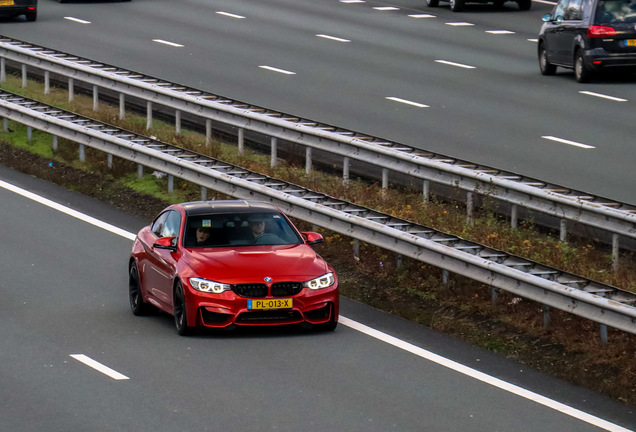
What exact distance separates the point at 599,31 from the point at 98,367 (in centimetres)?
1887

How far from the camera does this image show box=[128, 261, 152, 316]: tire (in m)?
15.8

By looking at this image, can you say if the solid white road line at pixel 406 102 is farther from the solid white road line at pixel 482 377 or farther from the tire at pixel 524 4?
the tire at pixel 524 4

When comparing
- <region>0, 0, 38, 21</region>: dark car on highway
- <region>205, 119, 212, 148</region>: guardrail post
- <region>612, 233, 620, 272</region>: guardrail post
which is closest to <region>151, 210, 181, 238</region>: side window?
<region>612, 233, 620, 272</region>: guardrail post

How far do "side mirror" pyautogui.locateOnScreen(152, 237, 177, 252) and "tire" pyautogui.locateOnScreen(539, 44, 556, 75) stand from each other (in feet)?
58.7

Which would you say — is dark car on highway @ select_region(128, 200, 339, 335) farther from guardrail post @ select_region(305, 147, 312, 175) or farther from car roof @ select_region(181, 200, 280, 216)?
guardrail post @ select_region(305, 147, 312, 175)

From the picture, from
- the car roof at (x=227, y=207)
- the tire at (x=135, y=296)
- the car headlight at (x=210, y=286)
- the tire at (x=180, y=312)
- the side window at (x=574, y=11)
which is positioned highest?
the car roof at (x=227, y=207)

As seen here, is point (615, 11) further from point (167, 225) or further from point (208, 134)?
point (167, 225)

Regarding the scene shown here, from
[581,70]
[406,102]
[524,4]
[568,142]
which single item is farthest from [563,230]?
[524,4]

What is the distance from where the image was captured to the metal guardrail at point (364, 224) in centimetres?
1354

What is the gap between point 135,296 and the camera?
1602 cm

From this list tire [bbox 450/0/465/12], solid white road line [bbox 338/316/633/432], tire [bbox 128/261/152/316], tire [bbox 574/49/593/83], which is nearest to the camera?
solid white road line [bbox 338/316/633/432]

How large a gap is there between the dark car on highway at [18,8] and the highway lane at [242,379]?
2340 centimetres

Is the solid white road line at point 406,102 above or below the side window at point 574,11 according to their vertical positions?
below

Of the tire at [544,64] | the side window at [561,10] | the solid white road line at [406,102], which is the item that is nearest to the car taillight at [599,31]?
the side window at [561,10]
